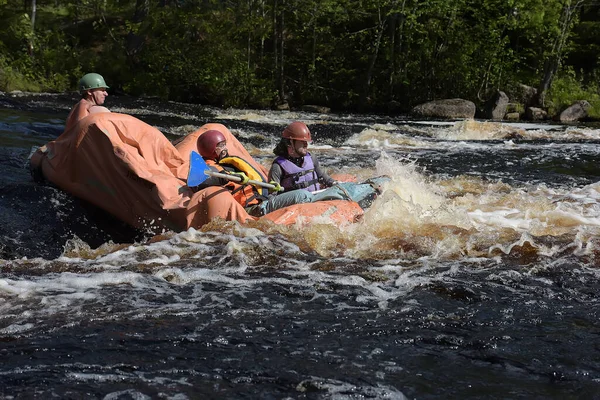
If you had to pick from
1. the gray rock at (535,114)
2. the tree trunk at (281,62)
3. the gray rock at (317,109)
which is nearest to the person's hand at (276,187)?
the gray rock at (317,109)

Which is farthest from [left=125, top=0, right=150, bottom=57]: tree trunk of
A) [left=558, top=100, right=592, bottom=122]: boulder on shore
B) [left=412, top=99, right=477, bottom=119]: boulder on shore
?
[left=558, top=100, right=592, bottom=122]: boulder on shore

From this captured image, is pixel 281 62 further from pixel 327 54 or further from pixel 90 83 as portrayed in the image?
pixel 90 83

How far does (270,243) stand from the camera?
6.12m

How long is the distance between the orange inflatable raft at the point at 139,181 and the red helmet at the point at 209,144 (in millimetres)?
369

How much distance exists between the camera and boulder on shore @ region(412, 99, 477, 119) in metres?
22.7

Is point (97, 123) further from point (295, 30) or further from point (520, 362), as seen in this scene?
point (295, 30)

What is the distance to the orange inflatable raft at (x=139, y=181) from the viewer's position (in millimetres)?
6438

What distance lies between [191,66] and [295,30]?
180 inches

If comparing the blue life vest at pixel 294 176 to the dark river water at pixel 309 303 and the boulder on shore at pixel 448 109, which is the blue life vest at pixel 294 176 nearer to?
the dark river water at pixel 309 303

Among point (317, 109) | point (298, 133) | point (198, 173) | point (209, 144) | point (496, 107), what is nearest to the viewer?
point (198, 173)

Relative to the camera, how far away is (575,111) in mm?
22875

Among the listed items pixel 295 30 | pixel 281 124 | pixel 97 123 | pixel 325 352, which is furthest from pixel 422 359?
pixel 295 30

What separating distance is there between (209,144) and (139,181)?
2.43ft

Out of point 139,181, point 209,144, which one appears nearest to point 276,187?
→ point 209,144
